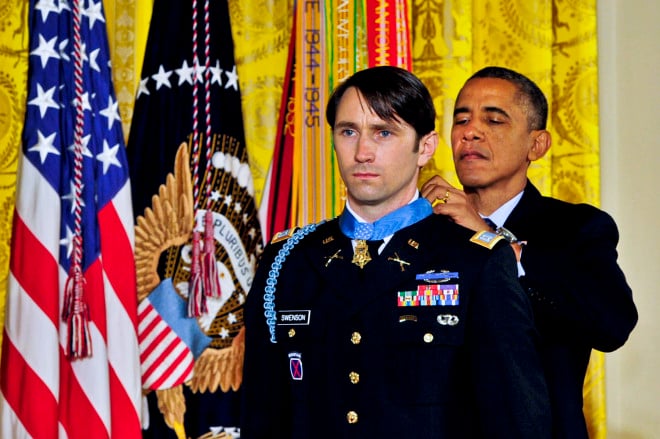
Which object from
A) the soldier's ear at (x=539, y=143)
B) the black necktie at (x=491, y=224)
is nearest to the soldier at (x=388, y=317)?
the black necktie at (x=491, y=224)

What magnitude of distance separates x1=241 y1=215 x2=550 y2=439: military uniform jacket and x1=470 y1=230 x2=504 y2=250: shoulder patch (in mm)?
14

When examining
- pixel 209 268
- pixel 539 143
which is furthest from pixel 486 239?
pixel 209 268

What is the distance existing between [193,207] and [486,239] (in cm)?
162

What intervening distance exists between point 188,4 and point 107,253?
3.00 ft

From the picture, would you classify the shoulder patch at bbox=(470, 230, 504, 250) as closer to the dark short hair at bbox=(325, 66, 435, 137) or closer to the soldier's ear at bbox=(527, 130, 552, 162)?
the dark short hair at bbox=(325, 66, 435, 137)

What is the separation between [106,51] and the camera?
10.7 feet

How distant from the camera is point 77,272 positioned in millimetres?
3031

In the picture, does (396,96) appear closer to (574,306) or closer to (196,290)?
(574,306)

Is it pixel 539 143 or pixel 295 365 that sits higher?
pixel 539 143

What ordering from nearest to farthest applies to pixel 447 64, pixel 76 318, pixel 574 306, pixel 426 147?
pixel 426 147 → pixel 574 306 → pixel 76 318 → pixel 447 64

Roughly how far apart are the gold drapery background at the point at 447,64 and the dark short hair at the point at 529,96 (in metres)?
0.82

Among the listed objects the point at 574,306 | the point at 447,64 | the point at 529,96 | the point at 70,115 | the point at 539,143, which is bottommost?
the point at 574,306

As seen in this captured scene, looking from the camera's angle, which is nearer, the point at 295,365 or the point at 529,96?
the point at 295,365

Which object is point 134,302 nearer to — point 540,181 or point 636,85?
point 540,181
